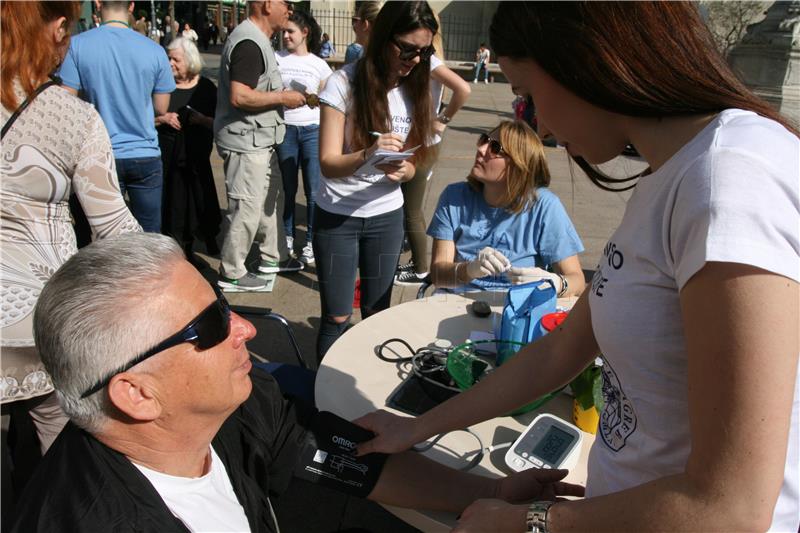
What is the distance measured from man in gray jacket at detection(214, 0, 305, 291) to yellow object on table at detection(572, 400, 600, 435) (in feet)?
10.2

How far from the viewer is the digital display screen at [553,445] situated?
62.4 inches

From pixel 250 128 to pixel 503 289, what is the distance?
90.8 inches

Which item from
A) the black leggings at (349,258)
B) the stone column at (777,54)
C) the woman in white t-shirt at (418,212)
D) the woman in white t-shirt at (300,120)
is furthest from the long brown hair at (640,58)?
the stone column at (777,54)

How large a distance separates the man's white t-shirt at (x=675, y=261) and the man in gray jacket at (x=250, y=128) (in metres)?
3.50

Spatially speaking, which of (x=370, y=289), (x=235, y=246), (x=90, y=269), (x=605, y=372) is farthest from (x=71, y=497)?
(x=235, y=246)

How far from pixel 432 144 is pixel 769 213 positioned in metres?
2.48

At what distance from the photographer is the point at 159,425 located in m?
1.29

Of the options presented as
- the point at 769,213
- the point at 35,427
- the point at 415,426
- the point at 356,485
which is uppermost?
the point at 769,213

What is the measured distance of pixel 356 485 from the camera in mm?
1563

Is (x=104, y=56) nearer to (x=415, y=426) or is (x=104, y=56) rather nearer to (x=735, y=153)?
(x=415, y=426)

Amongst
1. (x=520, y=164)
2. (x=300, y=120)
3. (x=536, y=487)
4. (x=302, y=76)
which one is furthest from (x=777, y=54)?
(x=536, y=487)

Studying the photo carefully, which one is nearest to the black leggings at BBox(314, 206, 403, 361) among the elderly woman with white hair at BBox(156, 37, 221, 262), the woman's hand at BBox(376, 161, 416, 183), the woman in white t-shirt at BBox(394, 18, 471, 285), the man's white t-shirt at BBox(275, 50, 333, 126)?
the woman's hand at BBox(376, 161, 416, 183)

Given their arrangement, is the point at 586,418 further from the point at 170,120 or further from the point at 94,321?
the point at 170,120

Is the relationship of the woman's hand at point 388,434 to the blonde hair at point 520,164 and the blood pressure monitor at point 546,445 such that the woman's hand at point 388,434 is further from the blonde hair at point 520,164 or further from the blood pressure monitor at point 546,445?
the blonde hair at point 520,164
